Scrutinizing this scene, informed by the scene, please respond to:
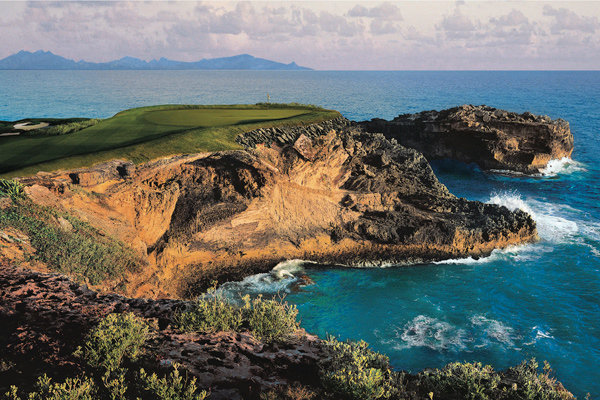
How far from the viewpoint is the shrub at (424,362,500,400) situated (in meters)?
8.66

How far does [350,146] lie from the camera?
81.4 feet

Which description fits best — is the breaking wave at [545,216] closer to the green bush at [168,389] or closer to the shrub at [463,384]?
the shrub at [463,384]

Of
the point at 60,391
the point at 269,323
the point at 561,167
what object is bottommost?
the point at 561,167

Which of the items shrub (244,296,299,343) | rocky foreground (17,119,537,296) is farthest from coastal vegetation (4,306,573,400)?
rocky foreground (17,119,537,296)

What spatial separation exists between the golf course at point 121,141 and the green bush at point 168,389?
13.8 meters

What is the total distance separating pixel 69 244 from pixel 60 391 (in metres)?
10.2

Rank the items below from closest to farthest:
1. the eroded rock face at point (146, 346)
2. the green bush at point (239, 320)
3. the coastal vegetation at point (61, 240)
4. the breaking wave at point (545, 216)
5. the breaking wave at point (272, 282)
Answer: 1. the eroded rock face at point (146, 346)
2. the green bush at point (239, 320)
3. the coastal vegetation at point (61, 240)
4. the breaking wave at point (272, 282)
5. the breaking wave at point (545, 216)

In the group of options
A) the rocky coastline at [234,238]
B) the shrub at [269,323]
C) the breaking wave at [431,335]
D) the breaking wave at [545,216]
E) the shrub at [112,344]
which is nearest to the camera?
the shrub at [112,344]

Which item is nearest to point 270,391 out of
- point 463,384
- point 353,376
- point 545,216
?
point 353,376

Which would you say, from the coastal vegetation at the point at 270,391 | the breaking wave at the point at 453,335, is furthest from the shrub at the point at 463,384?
the breaking wave at the point at 453,335

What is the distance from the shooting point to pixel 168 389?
6809 mm

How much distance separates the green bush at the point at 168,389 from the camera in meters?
6.66

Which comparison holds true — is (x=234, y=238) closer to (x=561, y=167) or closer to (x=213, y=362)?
(x=213, y=362)

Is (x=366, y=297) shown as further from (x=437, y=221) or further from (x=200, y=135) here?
→ (x=200, y=135)
